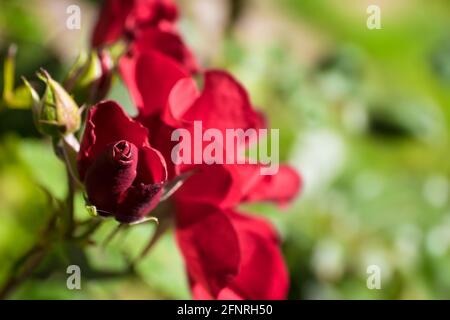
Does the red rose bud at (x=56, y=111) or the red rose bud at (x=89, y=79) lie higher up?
the red rose bud at (x=89, y=79)

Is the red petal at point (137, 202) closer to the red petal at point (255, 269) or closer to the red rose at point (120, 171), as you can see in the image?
the red rose at point (120, 171)

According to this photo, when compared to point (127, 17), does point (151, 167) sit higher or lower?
lower

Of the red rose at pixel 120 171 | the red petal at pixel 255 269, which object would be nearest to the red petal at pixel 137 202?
the red rose at pixel 120 171

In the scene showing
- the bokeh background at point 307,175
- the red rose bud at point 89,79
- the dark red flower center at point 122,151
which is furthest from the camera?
the bokeh background at point 307,175

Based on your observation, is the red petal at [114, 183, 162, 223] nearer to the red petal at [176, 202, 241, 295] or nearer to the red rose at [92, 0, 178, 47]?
the red petal at [176, 202, 241, 295]

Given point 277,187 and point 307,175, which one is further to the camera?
point 307,175

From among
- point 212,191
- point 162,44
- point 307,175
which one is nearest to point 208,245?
point 212,191

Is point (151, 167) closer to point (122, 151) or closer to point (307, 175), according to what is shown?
point (122, 151)
